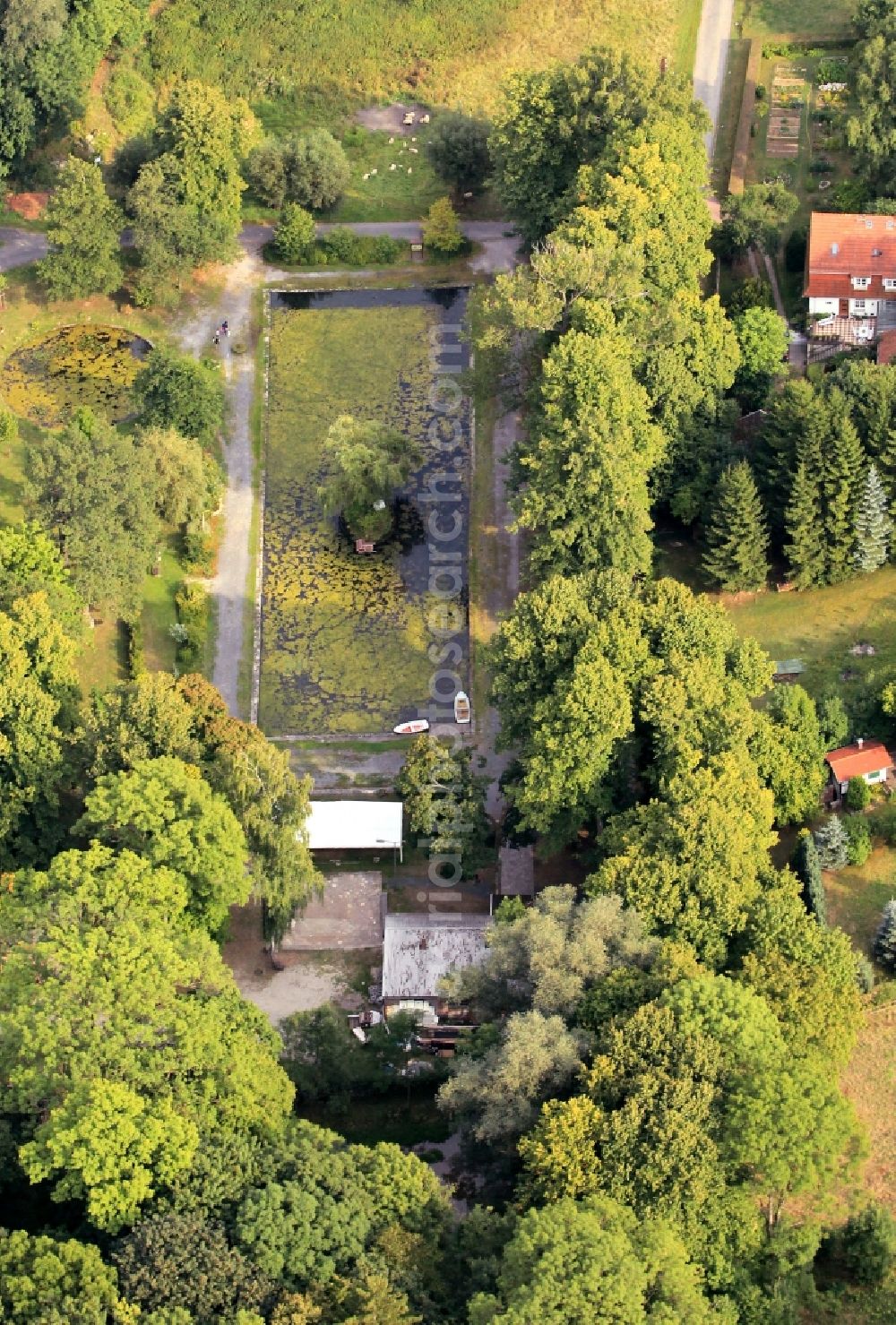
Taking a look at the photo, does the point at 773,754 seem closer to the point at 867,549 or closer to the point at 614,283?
the point at 867,549

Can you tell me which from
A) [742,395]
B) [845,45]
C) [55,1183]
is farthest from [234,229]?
[55,1183]

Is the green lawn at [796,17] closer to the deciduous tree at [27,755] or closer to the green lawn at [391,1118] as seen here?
the deciduous tree at [27,755]

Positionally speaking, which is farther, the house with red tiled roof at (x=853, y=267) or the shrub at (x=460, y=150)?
Result: the shrub at (x=460, y=150)

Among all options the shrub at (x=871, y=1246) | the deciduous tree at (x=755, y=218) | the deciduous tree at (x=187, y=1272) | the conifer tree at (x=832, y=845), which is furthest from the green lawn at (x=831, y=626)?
the deciduous tree at (x=187, y=1272)

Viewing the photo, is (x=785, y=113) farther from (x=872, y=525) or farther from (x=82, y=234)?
(x=82, y=234)

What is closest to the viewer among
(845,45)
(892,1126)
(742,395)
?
(892,1126)

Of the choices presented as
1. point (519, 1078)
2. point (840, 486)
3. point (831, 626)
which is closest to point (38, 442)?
point (840, 486)

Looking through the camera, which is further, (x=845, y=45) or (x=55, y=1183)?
(x=845, y=45)
